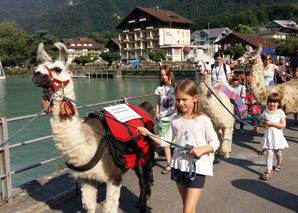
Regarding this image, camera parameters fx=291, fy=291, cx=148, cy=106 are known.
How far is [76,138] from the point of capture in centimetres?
303

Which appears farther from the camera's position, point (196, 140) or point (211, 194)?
point (211, 194)

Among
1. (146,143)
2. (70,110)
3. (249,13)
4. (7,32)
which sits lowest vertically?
(146,143)

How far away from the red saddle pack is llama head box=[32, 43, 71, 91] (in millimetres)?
660

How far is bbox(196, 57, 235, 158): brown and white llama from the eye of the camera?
5.01 metres

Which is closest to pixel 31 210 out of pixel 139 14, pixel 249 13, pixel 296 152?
pixel 296 152

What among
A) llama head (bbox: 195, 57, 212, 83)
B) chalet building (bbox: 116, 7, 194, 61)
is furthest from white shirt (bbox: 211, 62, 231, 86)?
chalet building (bbox: 116, 7, 194, 61)

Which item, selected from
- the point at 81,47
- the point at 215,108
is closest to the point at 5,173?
the point at 215,108

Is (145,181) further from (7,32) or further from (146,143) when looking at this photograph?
(7,32)

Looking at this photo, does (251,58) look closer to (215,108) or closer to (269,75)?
(269,75)

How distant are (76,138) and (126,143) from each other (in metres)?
0.68

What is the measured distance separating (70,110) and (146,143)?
1.15 metres

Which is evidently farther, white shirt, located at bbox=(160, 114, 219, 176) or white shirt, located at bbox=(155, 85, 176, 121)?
white shirt, located at bbox=(155, 85, 176, 121)

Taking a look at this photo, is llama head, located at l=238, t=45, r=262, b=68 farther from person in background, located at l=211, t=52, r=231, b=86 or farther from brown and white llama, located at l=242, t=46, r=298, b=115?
person in background, located at l=211, t=52, r=231, b=86

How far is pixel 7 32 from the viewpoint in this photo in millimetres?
94562
